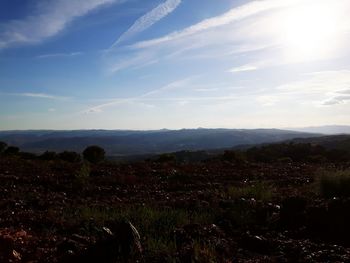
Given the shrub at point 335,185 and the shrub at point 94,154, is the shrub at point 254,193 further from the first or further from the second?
the shrub at point 94,154

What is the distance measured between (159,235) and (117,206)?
315 centimetres

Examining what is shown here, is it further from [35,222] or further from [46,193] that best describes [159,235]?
[46,193]

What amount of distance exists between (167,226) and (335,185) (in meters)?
5.41

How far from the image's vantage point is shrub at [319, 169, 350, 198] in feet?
38.3

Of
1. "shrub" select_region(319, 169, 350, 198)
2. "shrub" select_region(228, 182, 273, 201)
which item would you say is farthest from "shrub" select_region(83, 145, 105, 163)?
"shrub" select_region(319, 169, 350, 198)

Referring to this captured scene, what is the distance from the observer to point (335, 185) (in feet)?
39.0

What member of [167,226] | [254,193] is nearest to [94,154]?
[254,193]

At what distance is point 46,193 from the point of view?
44.1ft

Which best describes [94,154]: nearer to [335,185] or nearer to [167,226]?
[335,185]

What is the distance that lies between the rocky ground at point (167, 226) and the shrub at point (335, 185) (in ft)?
0.57

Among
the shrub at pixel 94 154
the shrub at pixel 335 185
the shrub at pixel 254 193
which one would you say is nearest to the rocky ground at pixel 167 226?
the shrub at pixel 254 193

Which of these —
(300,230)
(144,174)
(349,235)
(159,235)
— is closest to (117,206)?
(159,235)

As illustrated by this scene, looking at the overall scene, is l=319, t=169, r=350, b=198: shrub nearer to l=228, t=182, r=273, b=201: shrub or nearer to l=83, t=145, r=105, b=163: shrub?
l=228, t=182, r=273, b=201: shrub

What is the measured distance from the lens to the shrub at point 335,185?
11688mm
